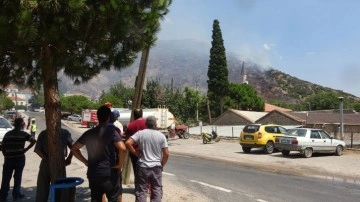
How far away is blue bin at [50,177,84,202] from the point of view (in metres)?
6.33

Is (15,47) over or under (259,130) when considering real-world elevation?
over

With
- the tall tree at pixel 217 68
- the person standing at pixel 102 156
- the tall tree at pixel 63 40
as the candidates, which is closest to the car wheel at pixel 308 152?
the tall tree at pixel 63 40

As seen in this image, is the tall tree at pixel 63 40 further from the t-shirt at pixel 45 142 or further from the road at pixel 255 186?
the road at pixel 255 186

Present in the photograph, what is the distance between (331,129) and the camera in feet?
125

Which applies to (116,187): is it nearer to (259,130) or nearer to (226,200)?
(226,200)

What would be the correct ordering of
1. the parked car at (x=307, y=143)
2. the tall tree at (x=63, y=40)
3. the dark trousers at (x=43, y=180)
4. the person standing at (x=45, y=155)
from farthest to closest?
the parked car at (x=307, y=143), the dark trousers at (x=43, y=180), the person standing at (x=45, y=155), the tall tree at (x=63, y=40)

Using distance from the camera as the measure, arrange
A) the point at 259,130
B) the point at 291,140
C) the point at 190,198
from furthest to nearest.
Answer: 1. the point at 259,130
2. the point at 291,140
3. the point at 190,198

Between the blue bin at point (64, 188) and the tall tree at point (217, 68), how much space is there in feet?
203

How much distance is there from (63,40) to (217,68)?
206 ft

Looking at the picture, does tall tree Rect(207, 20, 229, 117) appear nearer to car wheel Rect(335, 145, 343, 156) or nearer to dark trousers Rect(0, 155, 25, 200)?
car wheel Rect(335, 145, 343, 156)

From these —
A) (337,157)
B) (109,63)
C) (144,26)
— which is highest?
(144,26)

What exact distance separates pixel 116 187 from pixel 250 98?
76.3 metres

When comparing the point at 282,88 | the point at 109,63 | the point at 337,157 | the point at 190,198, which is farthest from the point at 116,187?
the point at 282,88

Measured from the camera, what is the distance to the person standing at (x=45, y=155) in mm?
7254
